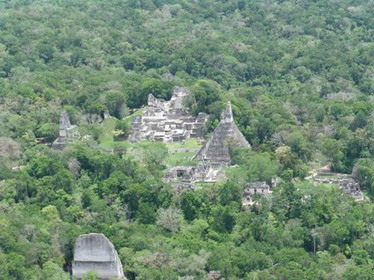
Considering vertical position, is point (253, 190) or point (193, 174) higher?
A: point (193, 174)

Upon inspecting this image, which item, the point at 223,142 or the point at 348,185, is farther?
the point at 223,142

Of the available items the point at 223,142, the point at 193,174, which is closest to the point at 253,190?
the point at 193,174

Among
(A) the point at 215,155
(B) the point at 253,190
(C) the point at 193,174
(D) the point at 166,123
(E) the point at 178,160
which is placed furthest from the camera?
(D) the point at 166,123

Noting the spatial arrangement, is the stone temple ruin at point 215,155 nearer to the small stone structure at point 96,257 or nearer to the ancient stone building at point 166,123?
the ancient stone building at point 166,123

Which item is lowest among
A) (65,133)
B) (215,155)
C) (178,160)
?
(178,160)

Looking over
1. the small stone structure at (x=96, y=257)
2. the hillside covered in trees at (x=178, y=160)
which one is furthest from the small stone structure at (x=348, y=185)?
the small stone structure at (x=96, y=257)

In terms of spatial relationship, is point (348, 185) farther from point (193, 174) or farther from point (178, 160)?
point (178, 160)
